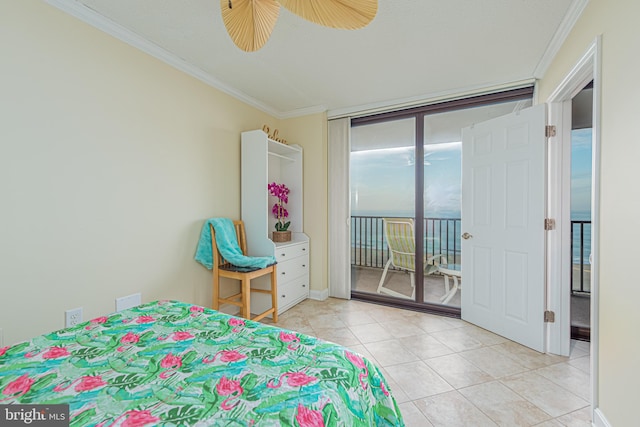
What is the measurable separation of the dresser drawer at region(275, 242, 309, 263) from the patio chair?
3.64 feet

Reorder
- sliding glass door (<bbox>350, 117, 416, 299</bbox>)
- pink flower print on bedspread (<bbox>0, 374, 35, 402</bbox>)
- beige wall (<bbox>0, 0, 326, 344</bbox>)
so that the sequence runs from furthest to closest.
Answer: sliding glass door (<bbox>350, 117, 416, 299</bbox>) → beige wall (<bbox>0, 0, 326, 344</bbox>) → pink flower print on bedspread (<bbox>0, 374, 35, 402</bbox>)

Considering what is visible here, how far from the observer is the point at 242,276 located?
2.37 m

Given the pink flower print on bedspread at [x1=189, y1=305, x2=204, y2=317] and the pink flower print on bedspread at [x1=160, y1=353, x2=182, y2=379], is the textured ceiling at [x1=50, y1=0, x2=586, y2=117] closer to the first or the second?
the pink flower print on bedspread at [x1=189, y1=305, x2=204, y2=317]

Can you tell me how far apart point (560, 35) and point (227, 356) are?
112 inches

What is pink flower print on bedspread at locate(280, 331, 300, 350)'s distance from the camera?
1018 millimetres

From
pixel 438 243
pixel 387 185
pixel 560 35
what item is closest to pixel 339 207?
pixel 387 185

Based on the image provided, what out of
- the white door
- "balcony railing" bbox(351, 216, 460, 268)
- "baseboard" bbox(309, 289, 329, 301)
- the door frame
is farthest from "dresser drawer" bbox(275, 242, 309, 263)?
the door frame

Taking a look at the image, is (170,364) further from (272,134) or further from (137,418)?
(272,134)

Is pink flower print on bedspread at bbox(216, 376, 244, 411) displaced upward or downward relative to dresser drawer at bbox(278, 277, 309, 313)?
upward

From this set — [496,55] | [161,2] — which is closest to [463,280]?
[496,55]

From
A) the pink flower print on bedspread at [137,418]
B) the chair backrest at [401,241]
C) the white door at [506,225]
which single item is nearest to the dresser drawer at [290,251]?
the chair backrest at [401,241]

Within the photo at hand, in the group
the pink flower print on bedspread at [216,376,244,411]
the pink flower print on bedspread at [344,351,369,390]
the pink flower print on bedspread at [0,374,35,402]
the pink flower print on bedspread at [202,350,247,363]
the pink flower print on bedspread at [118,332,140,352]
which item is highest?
the pink flower print on bedspread at [0,374,35,402]

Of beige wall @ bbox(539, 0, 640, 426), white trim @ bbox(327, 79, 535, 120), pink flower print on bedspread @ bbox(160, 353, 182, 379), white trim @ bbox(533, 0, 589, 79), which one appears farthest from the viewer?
white trim @ bbox(327, 79, 535, 120)

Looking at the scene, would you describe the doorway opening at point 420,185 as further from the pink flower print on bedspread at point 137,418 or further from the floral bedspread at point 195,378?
the pink flower print on bedspread at point 137,418
